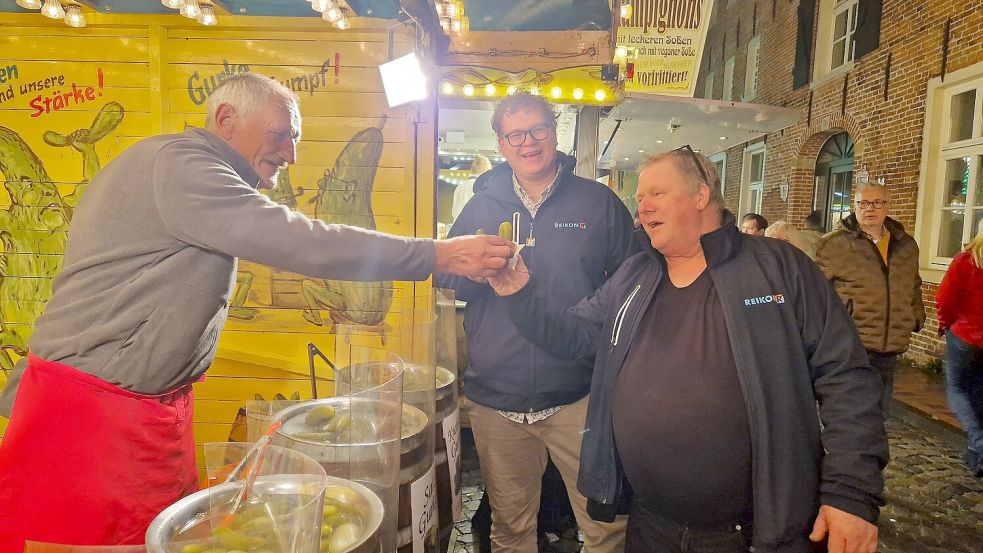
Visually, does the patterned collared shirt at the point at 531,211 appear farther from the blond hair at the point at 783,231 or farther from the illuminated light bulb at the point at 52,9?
the blond hair at the point at 783,231

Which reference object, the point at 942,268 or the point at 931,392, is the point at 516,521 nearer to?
the point at 931,392

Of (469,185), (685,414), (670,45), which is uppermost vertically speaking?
(670,45)

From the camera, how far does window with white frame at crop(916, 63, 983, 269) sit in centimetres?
Result: 683

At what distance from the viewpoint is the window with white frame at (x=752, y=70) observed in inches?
549

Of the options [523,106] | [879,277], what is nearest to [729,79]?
[879,277]

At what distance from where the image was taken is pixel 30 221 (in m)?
3.33

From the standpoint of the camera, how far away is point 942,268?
7238mm

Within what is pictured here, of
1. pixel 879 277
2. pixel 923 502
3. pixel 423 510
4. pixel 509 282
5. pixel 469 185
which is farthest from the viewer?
pixel 469 185

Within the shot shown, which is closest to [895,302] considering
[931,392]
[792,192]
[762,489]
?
[931,392]

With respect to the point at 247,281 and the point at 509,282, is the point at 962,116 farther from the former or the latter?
the point at 247,281

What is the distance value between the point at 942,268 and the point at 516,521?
7.53 metres

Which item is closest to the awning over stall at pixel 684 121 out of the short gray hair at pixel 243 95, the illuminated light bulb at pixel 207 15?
the illuminated light bulb at pixel 207 15

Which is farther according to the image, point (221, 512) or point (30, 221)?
point (30, 221)

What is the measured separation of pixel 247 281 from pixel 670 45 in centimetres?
591
